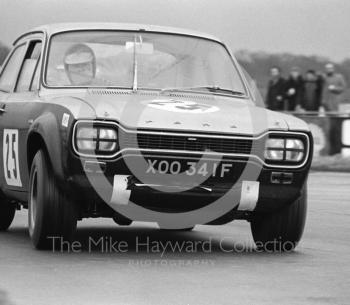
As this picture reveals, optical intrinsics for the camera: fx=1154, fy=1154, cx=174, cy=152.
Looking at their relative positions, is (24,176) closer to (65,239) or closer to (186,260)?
(65,239)

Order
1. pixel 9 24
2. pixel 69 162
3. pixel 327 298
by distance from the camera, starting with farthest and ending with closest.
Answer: pixel 9 24
pixel 69 162
pixel 327 298

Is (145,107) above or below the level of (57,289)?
above

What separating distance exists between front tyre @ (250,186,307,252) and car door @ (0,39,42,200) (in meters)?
1.76

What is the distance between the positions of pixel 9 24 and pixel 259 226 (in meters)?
11.7

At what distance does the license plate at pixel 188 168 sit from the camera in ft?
24.3

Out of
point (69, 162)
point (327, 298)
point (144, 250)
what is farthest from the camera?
point (144, 250)

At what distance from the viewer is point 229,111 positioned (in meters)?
7.89

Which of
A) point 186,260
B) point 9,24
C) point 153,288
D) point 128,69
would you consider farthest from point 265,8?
point 153,288

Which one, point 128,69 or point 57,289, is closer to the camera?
point 57,289

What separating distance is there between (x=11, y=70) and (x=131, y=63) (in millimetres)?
1529

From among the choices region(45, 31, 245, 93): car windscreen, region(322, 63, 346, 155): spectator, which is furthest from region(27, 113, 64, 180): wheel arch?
region(322, 63, 346, 155): spectator

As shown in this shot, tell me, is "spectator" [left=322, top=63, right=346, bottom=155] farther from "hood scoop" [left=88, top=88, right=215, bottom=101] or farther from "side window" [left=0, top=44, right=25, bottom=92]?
"hood scoop" [left=88, top=88, right=215, bottom=101]

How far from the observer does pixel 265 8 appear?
19906 mm

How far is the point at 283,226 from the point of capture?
810 cm
